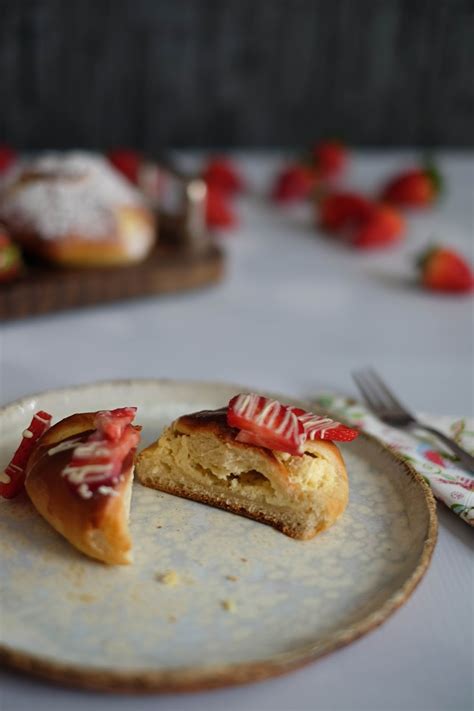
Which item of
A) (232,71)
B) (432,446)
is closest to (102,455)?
(432,446)

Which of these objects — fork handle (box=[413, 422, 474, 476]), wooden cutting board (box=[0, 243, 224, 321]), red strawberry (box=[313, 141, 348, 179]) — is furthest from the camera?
red strawberry (box=[313, 141, 348, 179])

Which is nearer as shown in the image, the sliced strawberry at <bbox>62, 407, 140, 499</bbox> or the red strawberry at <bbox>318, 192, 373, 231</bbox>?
the sliced strawberry at <bbox>62, 407, 140, 499</bbox>

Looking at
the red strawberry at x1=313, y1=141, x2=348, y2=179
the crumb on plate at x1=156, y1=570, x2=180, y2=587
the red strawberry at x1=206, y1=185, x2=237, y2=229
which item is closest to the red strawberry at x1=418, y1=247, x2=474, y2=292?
the red strawberry at x1=206, y1=185, x2=237, y2=229

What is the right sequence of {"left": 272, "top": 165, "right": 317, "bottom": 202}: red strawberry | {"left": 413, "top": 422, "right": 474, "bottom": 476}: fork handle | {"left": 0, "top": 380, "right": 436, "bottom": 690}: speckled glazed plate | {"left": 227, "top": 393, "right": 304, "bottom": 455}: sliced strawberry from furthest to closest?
{"left": 272, "top": 165, "right": 317, "bottom": 202}: red strawberry
{"left": 413, "top": 422, "right": 474, "bottom": 476}: fork handle
{"left": 227, "top": 393, "right": 304, "bottom": 455}: sliced strawberry
{"left": 0, "top": 380, "right": 436, "bottom": 690}: speckled glazed plate

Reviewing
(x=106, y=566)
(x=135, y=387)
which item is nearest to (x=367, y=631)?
(x=106, y=566)

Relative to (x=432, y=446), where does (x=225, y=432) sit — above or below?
above

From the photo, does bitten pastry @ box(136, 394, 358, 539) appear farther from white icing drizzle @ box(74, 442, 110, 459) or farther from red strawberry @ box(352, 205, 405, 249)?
red strawberry @ box(352, 205, 405, 249)

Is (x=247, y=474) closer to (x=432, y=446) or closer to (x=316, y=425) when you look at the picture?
(x=316, y=425)

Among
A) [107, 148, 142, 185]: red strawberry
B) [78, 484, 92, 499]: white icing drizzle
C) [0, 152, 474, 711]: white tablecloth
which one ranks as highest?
[78, 484, 92, 499]: white icing drizzle

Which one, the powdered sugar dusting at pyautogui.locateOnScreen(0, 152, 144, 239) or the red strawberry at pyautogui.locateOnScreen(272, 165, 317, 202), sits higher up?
the powdered sugar dusting at pyautogui.locateOnScreen(0, 152, 144, 239)

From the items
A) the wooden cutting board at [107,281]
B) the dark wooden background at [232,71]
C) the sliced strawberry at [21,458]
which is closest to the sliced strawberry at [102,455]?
the sliced strawberry at [21,458]
